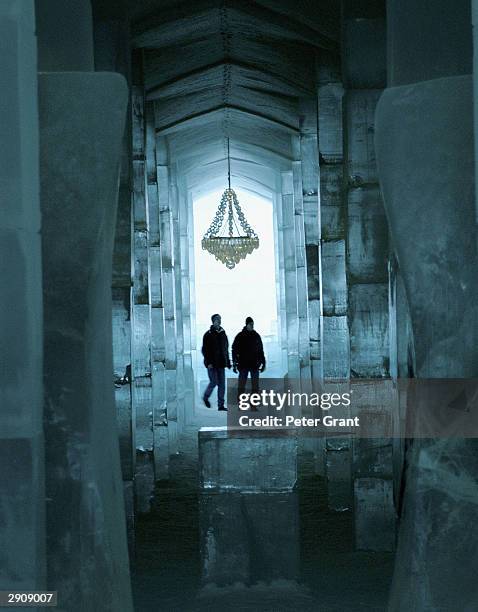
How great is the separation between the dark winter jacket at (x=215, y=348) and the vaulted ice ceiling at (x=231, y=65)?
3320mm

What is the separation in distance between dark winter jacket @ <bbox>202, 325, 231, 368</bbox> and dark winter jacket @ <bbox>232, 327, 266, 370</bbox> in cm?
187

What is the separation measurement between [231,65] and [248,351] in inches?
153

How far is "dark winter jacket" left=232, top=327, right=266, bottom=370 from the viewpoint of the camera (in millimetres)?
14742

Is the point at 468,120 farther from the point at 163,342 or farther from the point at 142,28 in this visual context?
the point at 163,342

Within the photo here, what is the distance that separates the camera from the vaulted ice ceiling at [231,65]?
11.5m

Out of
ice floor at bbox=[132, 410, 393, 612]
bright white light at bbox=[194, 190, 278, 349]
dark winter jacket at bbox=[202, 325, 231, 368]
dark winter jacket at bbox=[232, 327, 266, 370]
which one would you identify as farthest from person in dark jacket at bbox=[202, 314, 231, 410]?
bright white light at bbox=[194, 190, 278, 349]

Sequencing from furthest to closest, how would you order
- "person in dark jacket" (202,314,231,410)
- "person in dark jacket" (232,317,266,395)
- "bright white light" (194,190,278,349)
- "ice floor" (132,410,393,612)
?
"bright white light" (194,190,278,349) → "person in dark jacket" (202,314,231,410) → "person in dark jacket" (232,317,266,395) → "ice floor" (132,410,393,612)

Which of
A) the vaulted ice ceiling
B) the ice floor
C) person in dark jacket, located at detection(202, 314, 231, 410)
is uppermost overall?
the vaulted ice ceiling

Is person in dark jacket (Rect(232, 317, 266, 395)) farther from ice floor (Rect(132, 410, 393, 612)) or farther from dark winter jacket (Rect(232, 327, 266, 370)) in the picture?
ice floor (Rect(132, 410, 393, 612))

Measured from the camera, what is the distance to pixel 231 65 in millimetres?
14164

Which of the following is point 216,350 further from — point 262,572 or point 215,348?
point 262,572

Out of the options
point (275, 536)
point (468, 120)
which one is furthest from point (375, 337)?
point (468, 120)

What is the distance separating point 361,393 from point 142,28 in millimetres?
4628

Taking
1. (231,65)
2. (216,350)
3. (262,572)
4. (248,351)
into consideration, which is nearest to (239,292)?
(216,350)
